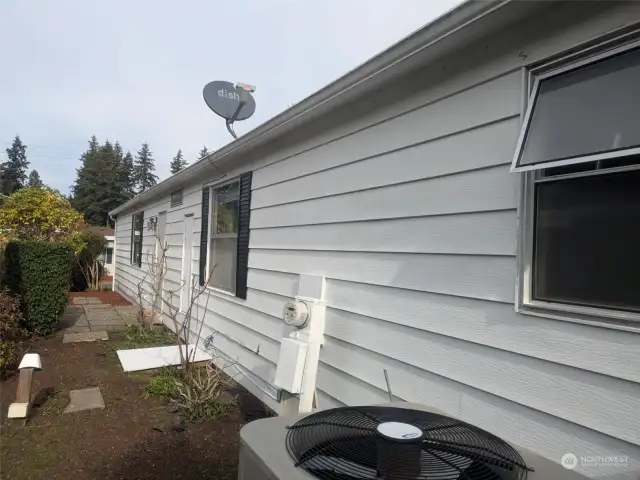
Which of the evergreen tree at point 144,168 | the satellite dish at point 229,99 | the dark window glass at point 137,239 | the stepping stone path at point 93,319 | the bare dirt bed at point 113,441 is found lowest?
the stepping stone path at point 93,319

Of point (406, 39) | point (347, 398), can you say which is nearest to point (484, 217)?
point (406, 39)

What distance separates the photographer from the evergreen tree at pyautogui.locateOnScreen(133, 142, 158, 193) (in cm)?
6112

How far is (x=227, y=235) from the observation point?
19.9 feet

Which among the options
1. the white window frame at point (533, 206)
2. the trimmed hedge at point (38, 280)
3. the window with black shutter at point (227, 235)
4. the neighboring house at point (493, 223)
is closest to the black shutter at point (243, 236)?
the window with black shutter at point (227, 235)

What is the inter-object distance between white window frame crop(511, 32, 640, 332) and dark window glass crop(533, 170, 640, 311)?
27mm

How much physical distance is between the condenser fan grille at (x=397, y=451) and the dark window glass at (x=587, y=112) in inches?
50.0

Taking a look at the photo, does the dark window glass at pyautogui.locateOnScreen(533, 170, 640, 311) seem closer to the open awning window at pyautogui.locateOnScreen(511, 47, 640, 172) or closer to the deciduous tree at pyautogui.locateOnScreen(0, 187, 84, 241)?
the open awning window at pyautogui.locateOnScreen(511, 47, 640, 172)

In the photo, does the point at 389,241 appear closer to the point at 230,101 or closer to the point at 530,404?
the point at 530,404

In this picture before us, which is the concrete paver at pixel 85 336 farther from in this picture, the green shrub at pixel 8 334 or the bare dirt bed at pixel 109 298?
the bare dirt bed at pixel 109 298

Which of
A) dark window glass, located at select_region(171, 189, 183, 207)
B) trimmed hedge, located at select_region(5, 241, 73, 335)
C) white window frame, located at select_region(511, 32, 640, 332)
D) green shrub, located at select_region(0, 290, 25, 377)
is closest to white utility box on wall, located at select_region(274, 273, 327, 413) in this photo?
white window frame, located at select_region(511, 32, 640, 332)

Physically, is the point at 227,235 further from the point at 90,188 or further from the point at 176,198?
the point at 90,188

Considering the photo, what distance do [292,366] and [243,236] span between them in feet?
7.27

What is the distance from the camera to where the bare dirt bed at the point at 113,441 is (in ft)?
10.4

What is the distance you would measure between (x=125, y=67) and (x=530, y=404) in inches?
371
